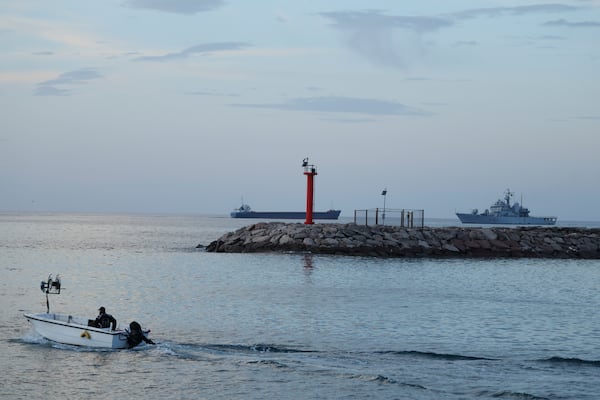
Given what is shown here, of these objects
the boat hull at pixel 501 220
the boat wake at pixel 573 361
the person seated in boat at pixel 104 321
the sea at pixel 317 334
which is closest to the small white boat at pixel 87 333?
the person seated in boat at pixel 104 321

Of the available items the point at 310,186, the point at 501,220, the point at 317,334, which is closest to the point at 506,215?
the point at 501,220

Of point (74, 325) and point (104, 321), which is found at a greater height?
point (104, 321)

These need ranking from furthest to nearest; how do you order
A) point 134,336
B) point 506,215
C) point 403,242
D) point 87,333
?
point 506,215 < point 403,242 < point 87,333 < point 134,336

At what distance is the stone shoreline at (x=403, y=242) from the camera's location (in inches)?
2250

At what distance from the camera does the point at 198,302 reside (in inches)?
1384

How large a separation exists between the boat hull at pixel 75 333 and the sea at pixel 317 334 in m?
0.32

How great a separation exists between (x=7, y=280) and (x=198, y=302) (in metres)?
14.7

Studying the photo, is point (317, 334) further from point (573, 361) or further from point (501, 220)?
point (501, 220)

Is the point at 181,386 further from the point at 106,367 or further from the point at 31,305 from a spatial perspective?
the point at 31,305

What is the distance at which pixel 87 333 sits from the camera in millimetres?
23938

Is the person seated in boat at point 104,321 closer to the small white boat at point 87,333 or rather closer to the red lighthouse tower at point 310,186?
the small white boat at point 87,333

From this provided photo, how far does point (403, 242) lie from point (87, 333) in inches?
1438

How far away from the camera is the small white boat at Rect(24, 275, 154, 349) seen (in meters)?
23.7

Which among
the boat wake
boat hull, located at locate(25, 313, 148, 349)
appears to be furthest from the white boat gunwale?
the boat wake
